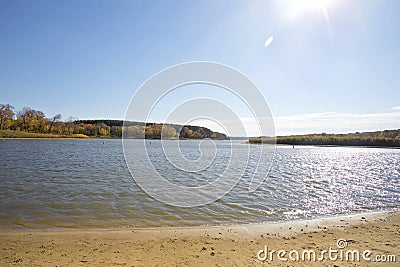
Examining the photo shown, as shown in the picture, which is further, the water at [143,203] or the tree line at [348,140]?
the tree line at [348,140]

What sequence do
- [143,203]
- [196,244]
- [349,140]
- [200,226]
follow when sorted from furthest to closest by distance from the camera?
[349,140] < [143,203] < [200,226] < [196,244]

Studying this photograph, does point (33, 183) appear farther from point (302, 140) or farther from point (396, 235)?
point (302, 140)

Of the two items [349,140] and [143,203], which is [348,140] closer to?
[349,140]

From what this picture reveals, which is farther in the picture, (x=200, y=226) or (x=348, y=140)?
(x=348, y=140)

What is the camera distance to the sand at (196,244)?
510 cm

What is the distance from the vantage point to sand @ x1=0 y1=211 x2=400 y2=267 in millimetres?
5098

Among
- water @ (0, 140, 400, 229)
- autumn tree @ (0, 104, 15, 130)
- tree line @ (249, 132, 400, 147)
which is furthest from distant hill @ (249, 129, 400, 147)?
autumn tree @ (0, 104, 15, 130)

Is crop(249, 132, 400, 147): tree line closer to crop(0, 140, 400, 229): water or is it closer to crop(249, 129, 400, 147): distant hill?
crop(249, 129, 400, 147): distant hill

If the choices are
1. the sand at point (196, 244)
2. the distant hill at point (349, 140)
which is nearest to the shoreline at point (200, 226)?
the sand at point (196, 244)

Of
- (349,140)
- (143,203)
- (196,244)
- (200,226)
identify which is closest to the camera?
(196,244)

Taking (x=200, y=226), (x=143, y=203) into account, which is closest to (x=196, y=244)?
(x=200, y=226)

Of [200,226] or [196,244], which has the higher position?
[196,244]

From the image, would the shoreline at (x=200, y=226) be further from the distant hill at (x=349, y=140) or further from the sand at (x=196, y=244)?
the distant hill at (x=349, y=140)

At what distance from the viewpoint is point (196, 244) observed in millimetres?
6188
